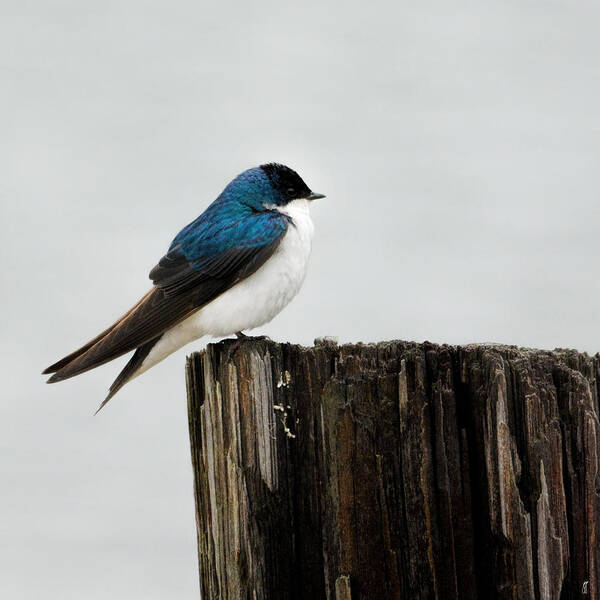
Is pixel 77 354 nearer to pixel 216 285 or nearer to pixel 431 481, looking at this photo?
pixel 216 285

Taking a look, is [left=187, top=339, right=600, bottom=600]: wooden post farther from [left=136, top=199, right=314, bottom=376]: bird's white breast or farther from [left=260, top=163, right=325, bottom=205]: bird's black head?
[left=260, top=163, right=325, bottom=205]: bird's black head

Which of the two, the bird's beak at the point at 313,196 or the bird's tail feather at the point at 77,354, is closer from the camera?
the bird's tail feather at the point at 77,354

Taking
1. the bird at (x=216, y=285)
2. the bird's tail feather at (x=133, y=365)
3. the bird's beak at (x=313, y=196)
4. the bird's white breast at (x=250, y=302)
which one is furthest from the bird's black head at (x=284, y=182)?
the bird's tail feather at (x=133, y=365)

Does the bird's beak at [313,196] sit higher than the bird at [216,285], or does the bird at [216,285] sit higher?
the bird's beak at [313,196]

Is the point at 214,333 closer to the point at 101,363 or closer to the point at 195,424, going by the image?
the point at 101,363

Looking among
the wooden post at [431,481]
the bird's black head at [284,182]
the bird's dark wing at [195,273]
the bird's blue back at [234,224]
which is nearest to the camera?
the wooden post at [431,481]

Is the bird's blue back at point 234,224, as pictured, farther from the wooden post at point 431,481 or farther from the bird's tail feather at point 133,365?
the wooden post at point 431,481

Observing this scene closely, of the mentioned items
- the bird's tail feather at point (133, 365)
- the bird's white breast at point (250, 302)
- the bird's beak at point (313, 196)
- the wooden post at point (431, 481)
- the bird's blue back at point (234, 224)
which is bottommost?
the wooden post at point (431, 481)

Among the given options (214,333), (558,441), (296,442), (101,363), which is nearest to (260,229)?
(214,333)
